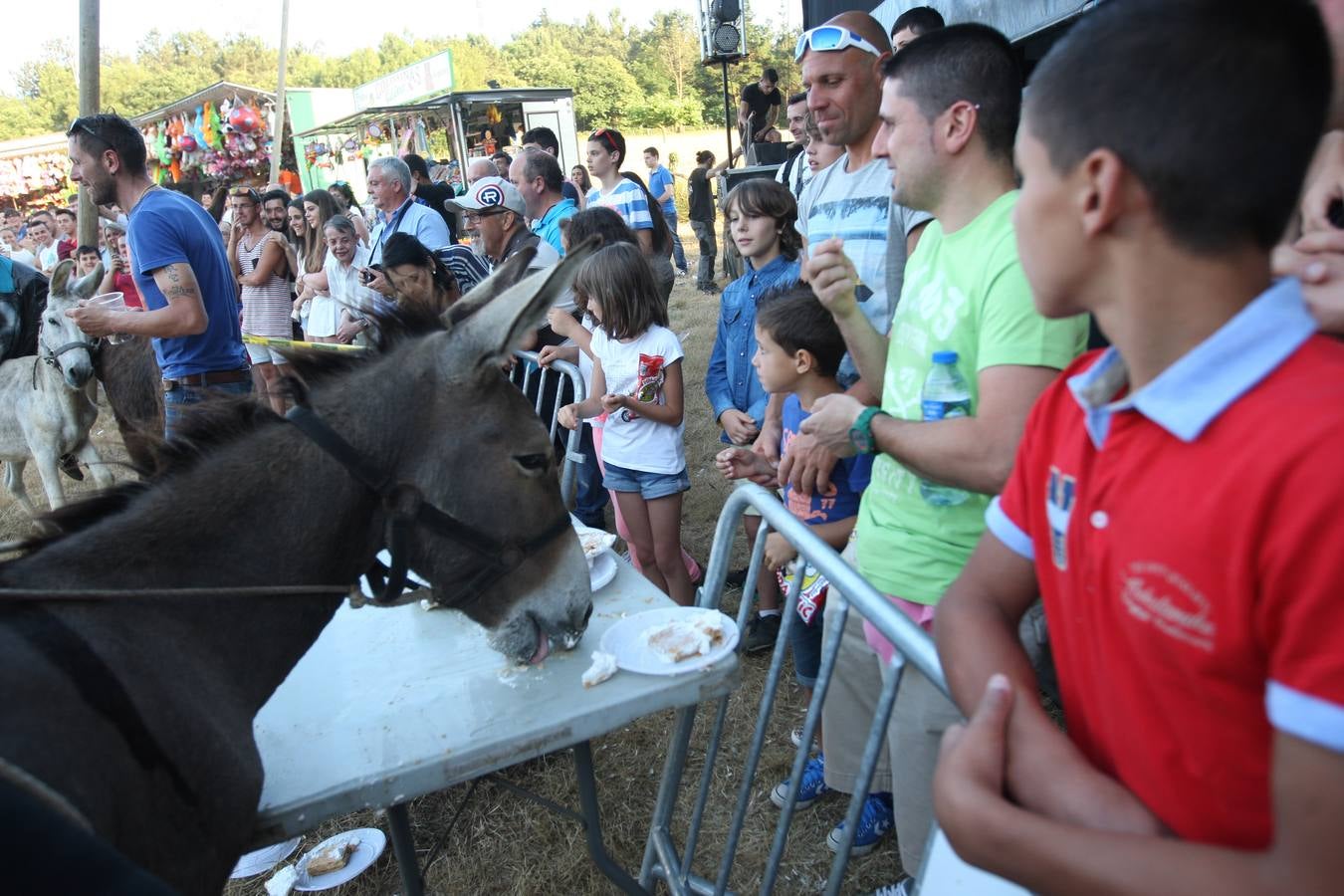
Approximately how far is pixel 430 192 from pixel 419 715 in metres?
9.00

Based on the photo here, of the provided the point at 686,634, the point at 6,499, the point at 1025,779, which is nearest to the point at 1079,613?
the point at 1025,779

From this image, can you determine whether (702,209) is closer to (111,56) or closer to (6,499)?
(6,499)

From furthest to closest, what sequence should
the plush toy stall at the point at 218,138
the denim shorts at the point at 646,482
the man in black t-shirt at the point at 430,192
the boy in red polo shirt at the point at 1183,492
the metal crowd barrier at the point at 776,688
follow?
1. the plush toy stall at the point at 218,138
2. the man in black t-shirt at the point at 430,192
3. the denim shorts at the point at 646,482
4. the metal crowd barrier at the point at 776,688
5. the boy in red polo shirt at the point at 1183,492

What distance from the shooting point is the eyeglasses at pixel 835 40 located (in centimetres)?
304

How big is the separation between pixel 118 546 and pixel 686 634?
4.41 ft

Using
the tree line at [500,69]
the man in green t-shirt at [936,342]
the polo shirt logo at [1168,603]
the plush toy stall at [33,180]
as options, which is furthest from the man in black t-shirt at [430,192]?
the plush toy stall at [33,180]

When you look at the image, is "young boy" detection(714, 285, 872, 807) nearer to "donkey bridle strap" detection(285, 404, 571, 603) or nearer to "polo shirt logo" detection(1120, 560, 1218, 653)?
"donkey bridle strap" detection(285, 404, 571, 603)

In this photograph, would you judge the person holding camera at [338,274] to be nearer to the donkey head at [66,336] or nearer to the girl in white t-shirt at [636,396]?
the donkey head at [66,336]

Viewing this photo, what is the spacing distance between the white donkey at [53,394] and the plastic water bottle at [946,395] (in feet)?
22.0

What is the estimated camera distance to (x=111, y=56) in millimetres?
69375

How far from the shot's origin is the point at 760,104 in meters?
12.4

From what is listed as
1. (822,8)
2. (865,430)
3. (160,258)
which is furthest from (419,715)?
(822,8)

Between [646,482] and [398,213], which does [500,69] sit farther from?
[646,482]

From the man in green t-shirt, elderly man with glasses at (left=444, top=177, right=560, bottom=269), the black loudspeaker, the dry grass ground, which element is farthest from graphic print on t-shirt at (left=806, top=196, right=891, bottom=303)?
the black loudspeaker
